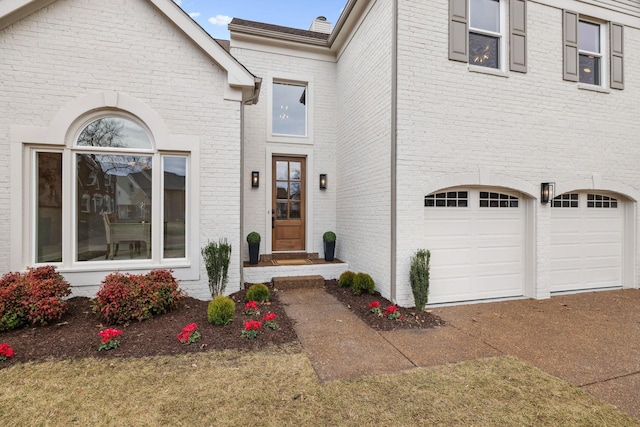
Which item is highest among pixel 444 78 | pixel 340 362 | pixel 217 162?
pixel 444 78

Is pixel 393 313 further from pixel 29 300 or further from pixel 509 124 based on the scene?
pixel 29 300

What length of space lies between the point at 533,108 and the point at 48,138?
29.9ft

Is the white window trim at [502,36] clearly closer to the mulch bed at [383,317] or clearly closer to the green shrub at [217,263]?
the mulch bed at [383,317]

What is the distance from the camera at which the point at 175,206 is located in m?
6.12

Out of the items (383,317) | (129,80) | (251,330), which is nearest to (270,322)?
(251,330)

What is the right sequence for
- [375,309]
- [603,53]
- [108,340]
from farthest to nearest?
[603,53], [375,309], [108,340]

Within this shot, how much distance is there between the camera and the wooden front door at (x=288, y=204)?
8.76 metres

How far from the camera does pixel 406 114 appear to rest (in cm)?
586

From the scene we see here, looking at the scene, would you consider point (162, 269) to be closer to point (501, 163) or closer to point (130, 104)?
point (130, 104)

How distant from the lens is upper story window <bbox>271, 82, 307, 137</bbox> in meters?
8.82

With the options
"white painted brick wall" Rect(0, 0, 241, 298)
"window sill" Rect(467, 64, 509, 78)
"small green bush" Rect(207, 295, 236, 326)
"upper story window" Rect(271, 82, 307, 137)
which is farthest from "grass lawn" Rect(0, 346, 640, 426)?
"upper story window" Rect(271, 82, 307, 137)

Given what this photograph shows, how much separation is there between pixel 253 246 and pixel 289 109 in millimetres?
3930

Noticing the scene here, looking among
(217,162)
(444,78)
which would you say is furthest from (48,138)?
(444,78)

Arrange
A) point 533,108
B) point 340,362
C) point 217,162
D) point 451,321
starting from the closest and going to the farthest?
point 340,362, point 451,321, point 217,162, point 533,108
